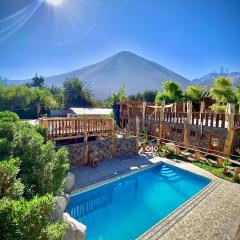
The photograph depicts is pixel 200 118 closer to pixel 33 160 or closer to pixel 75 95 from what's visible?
pixel 33 160

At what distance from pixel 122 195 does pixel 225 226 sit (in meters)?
5.35

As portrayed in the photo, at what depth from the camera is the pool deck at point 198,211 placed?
6.91 metres

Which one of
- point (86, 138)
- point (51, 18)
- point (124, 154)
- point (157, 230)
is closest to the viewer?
point (157, 230)

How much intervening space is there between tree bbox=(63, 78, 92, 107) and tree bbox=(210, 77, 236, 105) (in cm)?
2484

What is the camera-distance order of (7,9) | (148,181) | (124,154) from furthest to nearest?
(7,9) → (124,154) → (148,181)

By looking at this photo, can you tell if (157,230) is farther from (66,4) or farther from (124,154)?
(66,4)

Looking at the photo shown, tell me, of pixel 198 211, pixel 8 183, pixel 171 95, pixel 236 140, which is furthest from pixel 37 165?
pixel 171 95

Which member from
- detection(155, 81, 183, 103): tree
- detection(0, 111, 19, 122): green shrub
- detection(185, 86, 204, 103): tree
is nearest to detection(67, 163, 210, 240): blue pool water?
detection(0, 111, 19, 122): green shrub

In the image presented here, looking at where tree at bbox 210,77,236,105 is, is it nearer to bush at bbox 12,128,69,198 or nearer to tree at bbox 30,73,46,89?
bush at bbox 12,128,69,198

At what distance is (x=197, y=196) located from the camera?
32.1ft

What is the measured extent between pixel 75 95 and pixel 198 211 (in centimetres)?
3638

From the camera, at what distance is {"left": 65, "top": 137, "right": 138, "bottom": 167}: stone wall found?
1324 centimetres

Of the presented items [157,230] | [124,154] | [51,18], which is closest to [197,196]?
[157,230]

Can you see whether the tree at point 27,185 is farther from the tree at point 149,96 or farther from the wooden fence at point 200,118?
the tree at point 149,96
